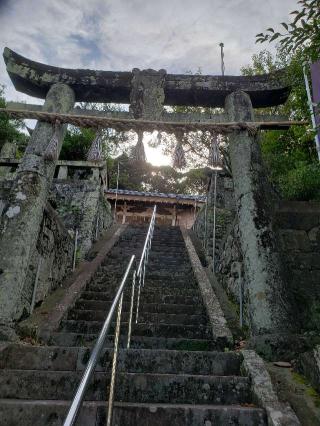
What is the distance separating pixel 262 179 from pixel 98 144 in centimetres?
315

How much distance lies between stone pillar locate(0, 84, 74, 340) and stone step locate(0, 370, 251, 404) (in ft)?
3.49

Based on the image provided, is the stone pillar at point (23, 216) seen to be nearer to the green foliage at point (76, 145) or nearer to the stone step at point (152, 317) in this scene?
the stone step at point (152, 317)

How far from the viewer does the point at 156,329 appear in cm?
466

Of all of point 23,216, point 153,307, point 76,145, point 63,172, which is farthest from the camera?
point 76,145

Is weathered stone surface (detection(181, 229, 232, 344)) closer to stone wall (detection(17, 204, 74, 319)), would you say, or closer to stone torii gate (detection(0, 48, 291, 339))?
stone torii gate (detection(0, 48, 291, 339))

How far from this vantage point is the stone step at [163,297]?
5.81 meters

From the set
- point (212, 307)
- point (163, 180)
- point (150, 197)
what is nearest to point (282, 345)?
point (212, 307)

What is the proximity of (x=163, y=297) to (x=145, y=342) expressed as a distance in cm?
171

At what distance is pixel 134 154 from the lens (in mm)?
5906

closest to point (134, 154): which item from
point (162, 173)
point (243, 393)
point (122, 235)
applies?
point (243, 393)

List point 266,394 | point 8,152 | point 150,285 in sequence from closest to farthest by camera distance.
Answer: point 266,394 < point 150,285 < point 8,152

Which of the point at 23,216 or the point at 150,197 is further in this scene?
the point at 150,197

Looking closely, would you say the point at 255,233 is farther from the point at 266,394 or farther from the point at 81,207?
the point at 81,207

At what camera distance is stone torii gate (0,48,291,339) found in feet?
14.2
